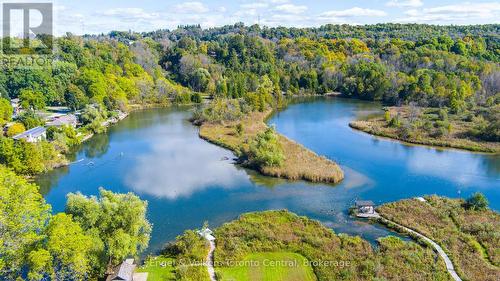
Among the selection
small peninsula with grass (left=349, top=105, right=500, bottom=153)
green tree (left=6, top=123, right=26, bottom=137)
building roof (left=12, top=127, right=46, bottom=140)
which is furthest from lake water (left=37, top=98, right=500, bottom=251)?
green tree (left=6, top=123, right=26, bottom=137)

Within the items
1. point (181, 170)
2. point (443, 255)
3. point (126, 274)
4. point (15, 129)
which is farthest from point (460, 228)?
point (15, 129)

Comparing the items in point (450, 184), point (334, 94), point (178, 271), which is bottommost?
point (178, 271)

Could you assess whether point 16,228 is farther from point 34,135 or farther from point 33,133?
point 33,133

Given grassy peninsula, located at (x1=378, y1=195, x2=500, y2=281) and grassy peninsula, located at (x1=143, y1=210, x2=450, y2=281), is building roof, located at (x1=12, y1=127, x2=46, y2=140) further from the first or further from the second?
grassy peninsula, located at (x1=378, y1=195, x2=500, y2=281)

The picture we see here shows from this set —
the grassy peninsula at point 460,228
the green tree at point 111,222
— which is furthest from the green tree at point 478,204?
the green tree at point 111,222

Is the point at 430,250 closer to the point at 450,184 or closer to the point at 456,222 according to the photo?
the point at 456,222

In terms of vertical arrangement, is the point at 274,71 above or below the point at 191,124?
above

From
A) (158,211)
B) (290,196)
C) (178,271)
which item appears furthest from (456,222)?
(158,211)
